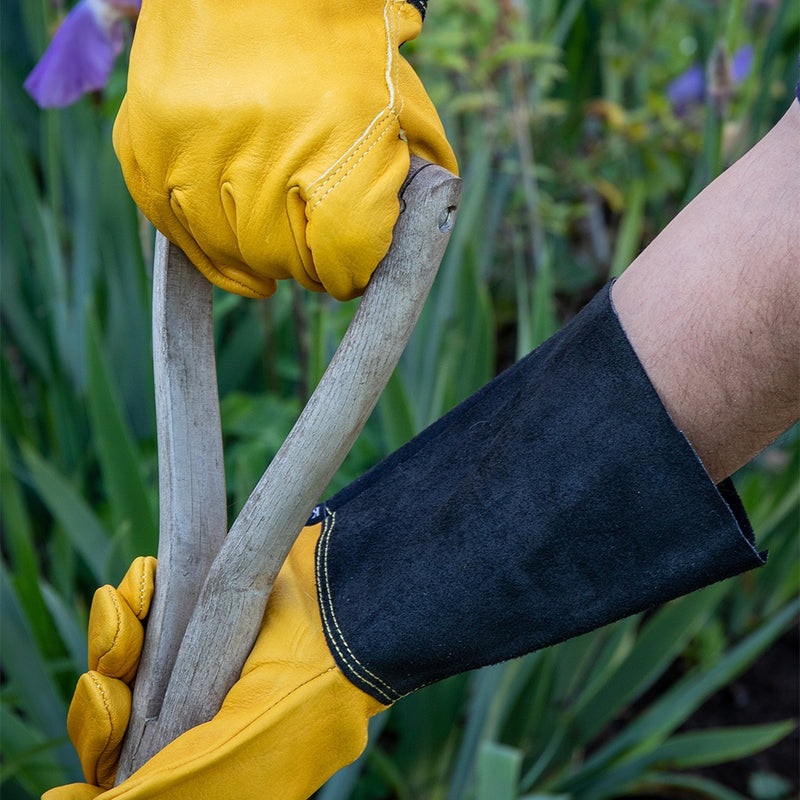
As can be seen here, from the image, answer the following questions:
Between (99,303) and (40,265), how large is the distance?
143mm

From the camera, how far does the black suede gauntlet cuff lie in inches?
21.7

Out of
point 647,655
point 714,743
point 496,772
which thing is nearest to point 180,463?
point 496,772

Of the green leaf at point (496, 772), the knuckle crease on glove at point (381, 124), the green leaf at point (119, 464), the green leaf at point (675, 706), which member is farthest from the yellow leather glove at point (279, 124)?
the green leaf at point (675, 706)

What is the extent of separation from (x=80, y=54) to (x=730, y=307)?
3.36 ft

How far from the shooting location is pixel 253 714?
0.59 metres

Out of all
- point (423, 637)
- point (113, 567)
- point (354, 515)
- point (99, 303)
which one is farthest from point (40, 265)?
point (423, 637)

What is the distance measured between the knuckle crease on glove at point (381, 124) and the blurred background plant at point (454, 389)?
0.52 meters

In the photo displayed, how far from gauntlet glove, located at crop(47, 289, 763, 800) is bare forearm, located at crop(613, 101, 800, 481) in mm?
22

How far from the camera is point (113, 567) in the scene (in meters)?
0.98

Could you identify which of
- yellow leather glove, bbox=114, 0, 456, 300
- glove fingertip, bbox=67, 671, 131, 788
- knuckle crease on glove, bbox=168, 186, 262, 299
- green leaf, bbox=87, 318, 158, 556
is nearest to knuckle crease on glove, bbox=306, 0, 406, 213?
yellow leather glove, bbox=114, 0, 456, 300

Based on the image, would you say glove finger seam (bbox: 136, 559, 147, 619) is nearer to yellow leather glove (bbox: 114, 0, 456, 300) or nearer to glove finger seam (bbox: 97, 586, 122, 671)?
glove finger seam (bbox: 97, 586, 122, 671)

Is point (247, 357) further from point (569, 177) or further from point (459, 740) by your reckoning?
point (569, 177)

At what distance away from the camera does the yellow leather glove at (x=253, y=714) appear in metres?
0.58

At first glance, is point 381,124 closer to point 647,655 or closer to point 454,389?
point 454,389
